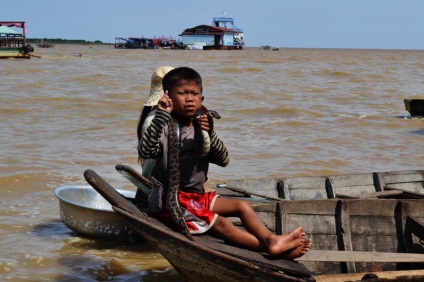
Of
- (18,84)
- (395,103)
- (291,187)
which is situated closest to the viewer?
(291,187)

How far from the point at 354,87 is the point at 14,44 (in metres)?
23.6

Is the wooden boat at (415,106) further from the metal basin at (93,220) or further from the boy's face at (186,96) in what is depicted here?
the boy's face at (186,96)

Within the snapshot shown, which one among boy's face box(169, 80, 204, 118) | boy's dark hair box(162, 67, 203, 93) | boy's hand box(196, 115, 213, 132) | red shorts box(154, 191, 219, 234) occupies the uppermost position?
boy's dark hair box(162, 67, 203, 93)

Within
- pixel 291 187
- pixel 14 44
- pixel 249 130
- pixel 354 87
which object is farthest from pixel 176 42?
pixel 291 187

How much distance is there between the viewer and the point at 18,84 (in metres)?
20.1

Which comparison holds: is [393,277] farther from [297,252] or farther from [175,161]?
[175,161]

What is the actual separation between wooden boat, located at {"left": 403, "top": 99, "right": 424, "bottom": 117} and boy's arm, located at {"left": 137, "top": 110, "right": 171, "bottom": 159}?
36.7 feet

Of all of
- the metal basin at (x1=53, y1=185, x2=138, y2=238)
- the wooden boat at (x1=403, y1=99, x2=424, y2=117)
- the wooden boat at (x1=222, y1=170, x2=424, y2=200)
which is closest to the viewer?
the metal basin at (x1=53, y1=185, x2=138, y2=238)

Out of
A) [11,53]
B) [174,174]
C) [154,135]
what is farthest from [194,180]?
[11,53]

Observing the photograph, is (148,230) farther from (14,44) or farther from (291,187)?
(14,44)

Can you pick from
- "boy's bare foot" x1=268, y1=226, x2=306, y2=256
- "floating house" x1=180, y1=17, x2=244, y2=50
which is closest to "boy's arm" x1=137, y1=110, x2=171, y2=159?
"boy's bare foot" x1=268, y1=226, x2=306, y2=256

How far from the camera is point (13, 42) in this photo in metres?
38.5

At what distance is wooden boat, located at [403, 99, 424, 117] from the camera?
13.6 metres

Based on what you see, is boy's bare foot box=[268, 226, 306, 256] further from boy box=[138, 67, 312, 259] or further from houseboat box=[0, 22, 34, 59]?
houseboat box=[0, 22, 34, 59]
